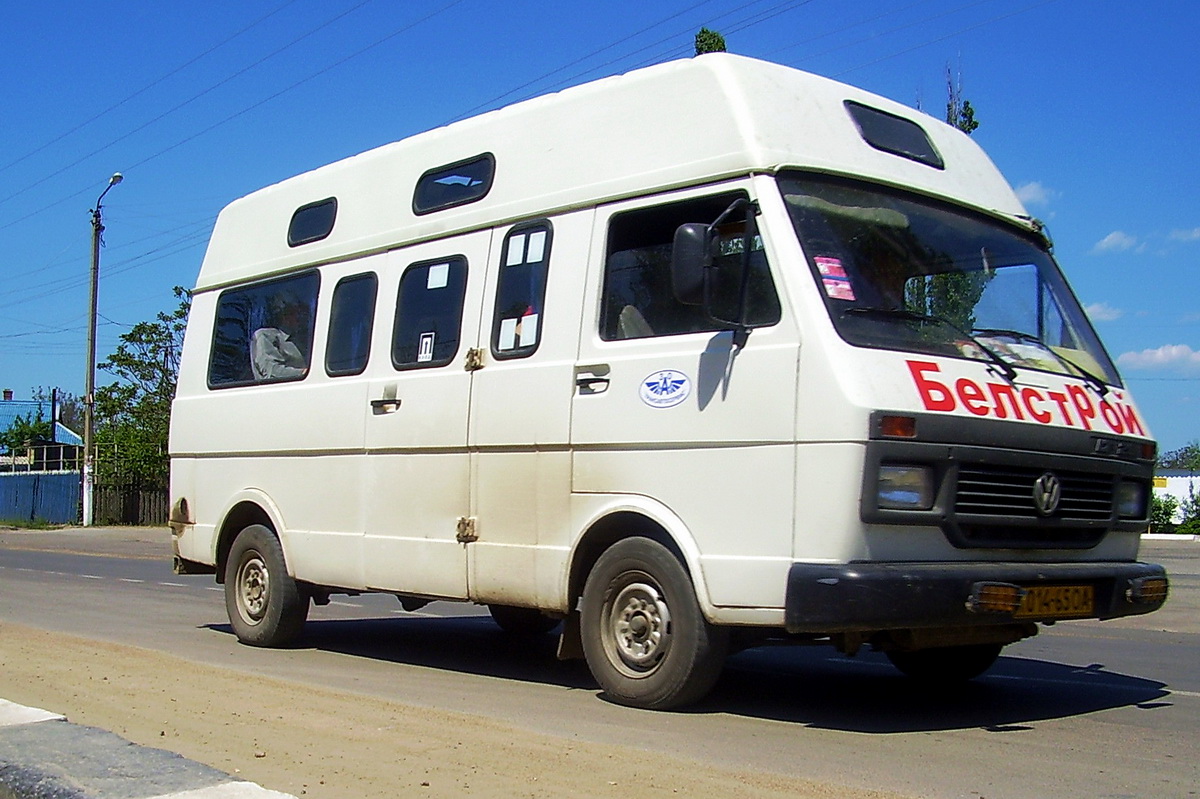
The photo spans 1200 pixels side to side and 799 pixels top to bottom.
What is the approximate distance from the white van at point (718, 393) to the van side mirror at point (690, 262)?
0.05 feet

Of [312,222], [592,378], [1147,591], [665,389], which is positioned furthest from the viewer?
[312,222]

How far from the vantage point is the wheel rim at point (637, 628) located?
677cm

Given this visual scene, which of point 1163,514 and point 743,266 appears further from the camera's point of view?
point 1163,514

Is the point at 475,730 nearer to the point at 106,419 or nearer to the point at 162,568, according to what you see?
the point at 162,568

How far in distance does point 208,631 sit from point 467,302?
185 inches

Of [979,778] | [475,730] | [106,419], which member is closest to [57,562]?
[475,730]

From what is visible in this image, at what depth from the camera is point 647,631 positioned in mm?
6848

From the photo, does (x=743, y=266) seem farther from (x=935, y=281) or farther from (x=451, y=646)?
(x=451, y=646)

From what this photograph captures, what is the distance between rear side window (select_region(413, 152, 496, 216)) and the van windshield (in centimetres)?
242

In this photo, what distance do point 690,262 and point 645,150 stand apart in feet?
3.45

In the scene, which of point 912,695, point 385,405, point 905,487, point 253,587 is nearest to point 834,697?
point 912,695

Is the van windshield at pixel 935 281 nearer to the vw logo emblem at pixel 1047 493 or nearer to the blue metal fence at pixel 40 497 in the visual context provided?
the vw logo emblem at pixel 1047 493

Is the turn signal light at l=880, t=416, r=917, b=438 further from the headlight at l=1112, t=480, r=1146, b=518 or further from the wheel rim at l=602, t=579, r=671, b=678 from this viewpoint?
the headlight at l=1112, t=480, r=1146, b=518

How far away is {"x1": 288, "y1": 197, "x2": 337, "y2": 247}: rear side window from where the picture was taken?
384 inches
